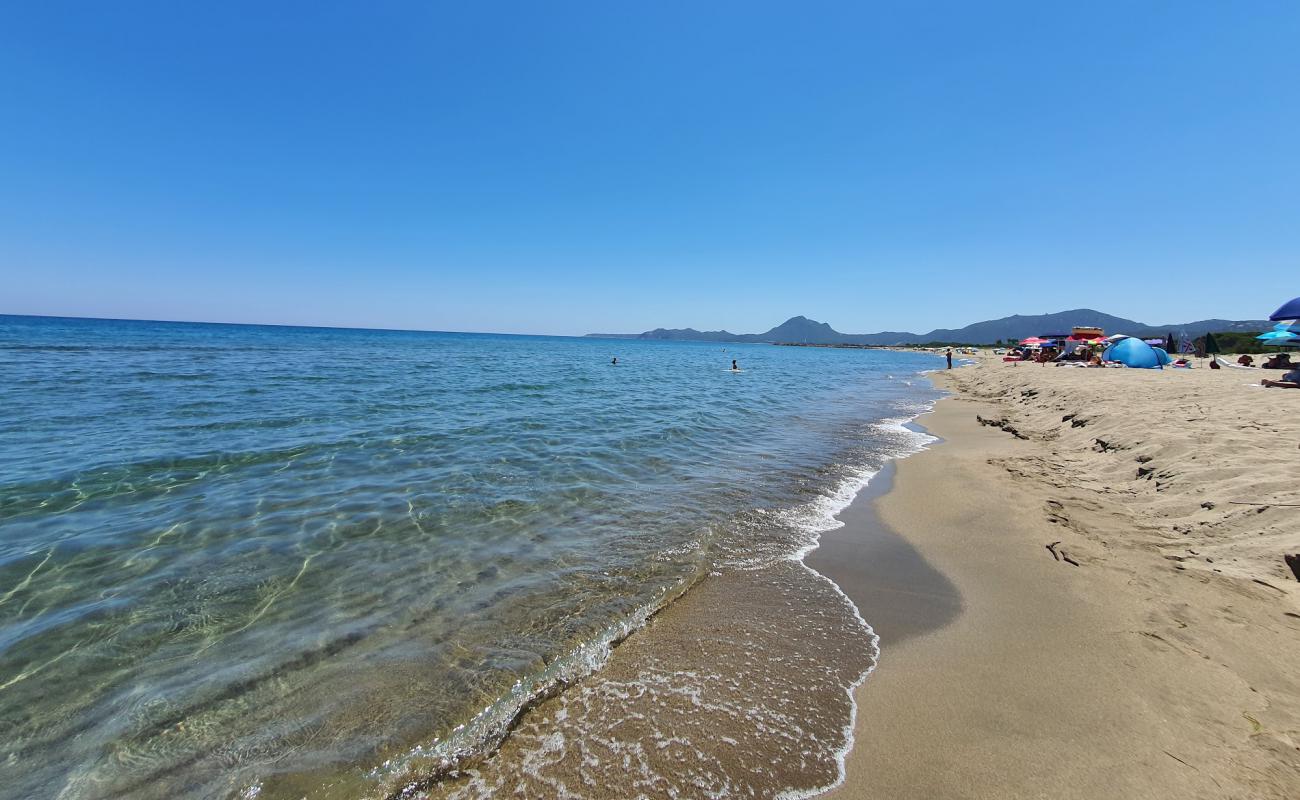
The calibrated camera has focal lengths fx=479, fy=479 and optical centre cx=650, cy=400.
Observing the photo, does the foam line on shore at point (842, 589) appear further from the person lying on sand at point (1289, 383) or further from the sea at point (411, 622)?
the person lying on sand at point (1289, 383)

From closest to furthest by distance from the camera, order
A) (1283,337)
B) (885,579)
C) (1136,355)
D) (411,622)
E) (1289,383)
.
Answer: (411,622), (885,579), (1289,383), (1283,337), (1136,355)

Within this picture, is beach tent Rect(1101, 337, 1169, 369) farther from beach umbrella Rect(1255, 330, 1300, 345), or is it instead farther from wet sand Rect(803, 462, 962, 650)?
wet sand Rect(803, 462, 962, 650)

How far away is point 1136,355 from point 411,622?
40.7 metres

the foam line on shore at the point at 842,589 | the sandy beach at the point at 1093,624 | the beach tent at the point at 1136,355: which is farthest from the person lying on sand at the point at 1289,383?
the beach tent at the point at 1136,355

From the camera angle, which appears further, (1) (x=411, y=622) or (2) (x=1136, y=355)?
(2) (x=1136, y=355)

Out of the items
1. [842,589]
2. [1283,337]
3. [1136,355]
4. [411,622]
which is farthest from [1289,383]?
[411,622]

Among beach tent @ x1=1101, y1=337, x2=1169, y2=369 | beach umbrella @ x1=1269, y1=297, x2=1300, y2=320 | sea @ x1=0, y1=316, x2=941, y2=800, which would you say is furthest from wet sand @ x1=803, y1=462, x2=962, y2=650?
beach tent @ x1=1101, y1=337, x2=1169, y2=369

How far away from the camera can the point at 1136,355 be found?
29.3 m

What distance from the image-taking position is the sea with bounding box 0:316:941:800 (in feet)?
9.79

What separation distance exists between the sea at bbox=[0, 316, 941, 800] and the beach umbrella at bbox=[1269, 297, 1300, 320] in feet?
69.1

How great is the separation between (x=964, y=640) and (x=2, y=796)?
6684mm

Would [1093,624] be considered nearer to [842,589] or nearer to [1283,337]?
[842,589]

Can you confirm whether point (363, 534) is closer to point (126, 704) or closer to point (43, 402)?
Answer: point (126, 704)

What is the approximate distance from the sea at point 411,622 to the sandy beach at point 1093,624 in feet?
1.58
